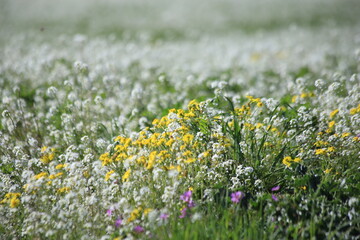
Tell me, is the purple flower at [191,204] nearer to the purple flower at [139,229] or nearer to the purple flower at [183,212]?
the purple flower at [183,212]

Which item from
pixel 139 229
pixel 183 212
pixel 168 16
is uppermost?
pixel 168 16

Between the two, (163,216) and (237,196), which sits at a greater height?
(237,196)

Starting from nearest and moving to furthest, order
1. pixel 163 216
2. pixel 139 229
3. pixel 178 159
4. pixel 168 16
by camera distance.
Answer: pixel 163 216 < pixel 139 229 < pixel 178 159 < pixel 168 16

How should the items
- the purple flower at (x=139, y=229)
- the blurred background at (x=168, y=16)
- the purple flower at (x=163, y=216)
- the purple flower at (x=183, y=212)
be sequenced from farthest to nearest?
the blurred background at (x=168, y=16), the purple flower at (x=183, y=212), the purple flower at (x=139, y=229), the purple flower at (x=163, y=216)

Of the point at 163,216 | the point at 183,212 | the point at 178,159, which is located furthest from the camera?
the point at 178,159

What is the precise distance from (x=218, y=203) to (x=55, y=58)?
28.3ft

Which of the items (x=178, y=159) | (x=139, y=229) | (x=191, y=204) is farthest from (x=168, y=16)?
(x=139, y=229)

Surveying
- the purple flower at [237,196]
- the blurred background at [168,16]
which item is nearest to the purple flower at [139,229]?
the purple flower at [237,196]

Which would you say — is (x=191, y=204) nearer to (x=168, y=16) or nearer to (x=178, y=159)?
(x=178, y=159)

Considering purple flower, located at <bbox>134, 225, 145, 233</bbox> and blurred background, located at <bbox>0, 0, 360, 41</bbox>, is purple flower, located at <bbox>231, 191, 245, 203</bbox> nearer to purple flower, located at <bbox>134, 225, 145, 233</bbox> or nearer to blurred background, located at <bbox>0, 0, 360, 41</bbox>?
purple flower, located at <bbox>134, 225, 145, 233</bbox>

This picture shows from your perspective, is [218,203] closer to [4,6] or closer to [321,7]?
[321,7]

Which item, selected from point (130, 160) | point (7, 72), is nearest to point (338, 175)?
point (130, 160)

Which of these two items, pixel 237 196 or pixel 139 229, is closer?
pixel 139 229

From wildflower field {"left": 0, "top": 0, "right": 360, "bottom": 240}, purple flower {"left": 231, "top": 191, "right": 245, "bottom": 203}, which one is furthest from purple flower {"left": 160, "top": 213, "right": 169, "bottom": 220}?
purple flower {"left": 231, "top": 191, "right": 245, "bottom": 203}
